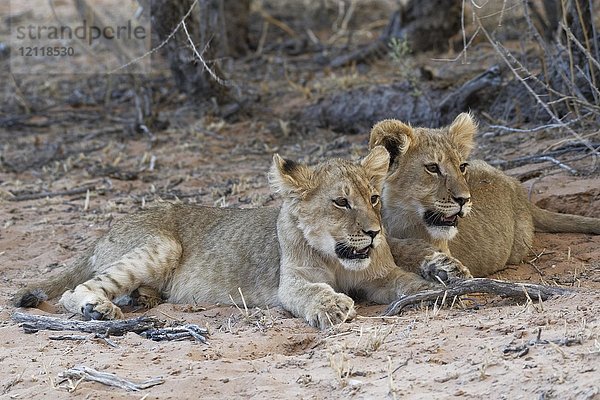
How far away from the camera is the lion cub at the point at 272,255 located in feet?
18.2

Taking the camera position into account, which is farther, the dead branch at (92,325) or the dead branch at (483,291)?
the dead branch at (92,325)

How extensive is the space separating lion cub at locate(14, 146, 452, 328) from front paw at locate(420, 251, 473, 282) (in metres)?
0.01

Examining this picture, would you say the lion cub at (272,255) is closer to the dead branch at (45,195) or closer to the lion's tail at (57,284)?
the lion's tail at (57,284)

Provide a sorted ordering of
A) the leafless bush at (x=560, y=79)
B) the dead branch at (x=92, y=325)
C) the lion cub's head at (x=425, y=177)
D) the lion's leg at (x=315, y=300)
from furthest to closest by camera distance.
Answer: the leafless bush at (x=560, y=79) < the lion cub's head at (x=425, y=177) < the dead branch at (x=92, y=325) < the lion's leg at (x=315, y=300)

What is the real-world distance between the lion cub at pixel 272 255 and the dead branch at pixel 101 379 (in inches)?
44.6

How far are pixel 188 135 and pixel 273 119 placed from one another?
0.96 m

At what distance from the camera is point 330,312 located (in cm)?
522

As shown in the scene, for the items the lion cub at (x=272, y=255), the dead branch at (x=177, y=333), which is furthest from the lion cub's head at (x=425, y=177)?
the dead branch at (x=177, y=333)

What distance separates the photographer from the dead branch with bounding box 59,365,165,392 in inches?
171

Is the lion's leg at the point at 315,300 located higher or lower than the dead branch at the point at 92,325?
higher

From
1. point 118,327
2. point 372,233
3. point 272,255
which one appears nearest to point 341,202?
point 372,233

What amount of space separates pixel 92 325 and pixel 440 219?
80.5 inches

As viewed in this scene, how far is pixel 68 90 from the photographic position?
1330 cm

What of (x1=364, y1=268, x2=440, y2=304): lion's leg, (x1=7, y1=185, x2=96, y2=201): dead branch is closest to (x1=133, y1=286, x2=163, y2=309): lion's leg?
(x1=364, y1=268, x2=440, y2=304): lion's leg
